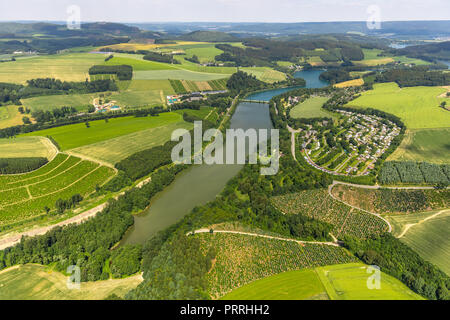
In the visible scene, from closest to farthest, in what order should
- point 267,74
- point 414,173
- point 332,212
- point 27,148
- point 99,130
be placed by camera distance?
point 332,212
point 414,173
point 27,148
point 99,130
point 267,74

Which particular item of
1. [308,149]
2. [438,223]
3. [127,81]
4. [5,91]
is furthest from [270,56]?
[438,223]

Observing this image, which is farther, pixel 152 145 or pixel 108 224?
pixel 152 145

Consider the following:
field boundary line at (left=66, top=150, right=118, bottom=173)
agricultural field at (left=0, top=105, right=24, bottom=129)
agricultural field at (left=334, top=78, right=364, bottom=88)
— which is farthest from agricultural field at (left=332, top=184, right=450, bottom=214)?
agricultural field at (left=0, top=105, right=24, bottom=129)

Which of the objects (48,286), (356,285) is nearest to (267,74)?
(356,285)

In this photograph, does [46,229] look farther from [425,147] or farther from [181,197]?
[425,147]

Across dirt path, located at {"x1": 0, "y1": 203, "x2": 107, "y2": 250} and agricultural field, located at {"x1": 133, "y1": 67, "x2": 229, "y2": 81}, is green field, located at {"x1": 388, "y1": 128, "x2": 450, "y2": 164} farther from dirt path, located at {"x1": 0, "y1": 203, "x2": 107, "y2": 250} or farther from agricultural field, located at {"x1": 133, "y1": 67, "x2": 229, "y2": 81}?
agricultural field, located at {"x1": 133, "y1": 67, "x2": 229, "y2": 81}

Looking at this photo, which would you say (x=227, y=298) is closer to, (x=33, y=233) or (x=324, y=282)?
(x=324, y=282)
